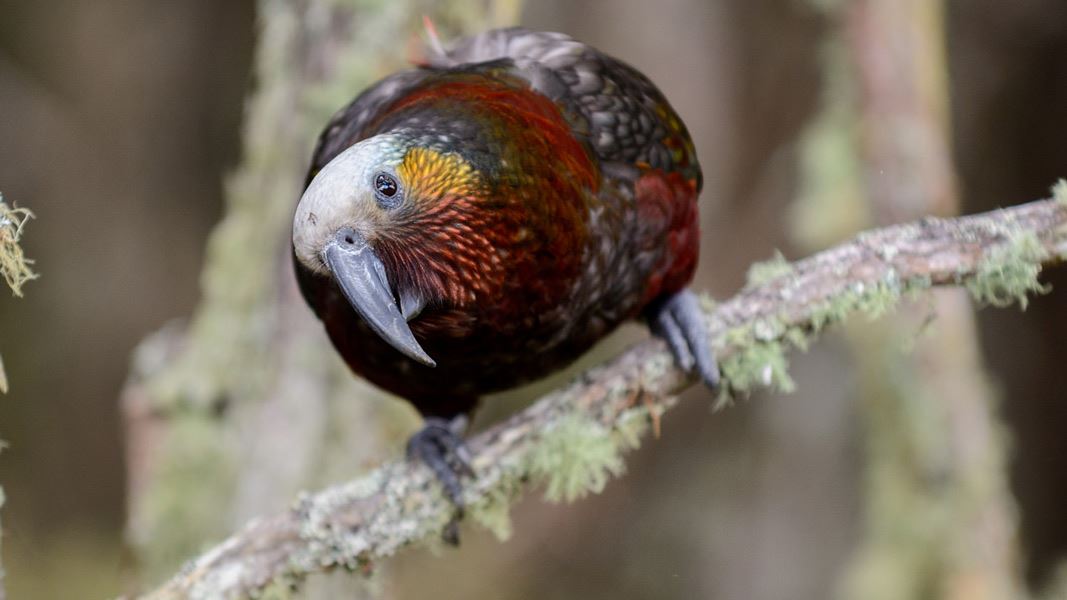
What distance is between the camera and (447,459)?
275cm

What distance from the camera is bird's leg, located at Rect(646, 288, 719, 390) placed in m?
2.64

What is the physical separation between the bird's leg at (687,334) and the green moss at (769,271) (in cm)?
17

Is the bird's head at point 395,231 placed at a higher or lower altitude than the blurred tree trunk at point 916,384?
higher

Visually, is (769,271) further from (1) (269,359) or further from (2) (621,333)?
(2) (621,333)

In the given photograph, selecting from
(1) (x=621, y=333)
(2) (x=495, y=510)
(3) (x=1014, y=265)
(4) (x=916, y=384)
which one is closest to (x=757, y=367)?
(3) (x=1014, y=265)

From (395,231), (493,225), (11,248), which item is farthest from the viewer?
(493,225)

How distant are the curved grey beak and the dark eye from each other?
0.08 metres

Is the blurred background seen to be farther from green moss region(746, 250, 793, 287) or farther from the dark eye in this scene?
the dark eye

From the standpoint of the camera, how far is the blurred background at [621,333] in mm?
3793

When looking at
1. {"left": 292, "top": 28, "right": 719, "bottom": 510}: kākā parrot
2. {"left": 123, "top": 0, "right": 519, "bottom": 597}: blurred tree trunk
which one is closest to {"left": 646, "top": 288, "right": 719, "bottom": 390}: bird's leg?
{"left": 292, "top": 28, "right": 719, "bottom": 510}: kākā parrot

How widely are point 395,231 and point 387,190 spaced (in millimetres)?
83

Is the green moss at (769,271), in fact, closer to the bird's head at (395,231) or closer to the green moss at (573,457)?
the green moss at (573,457)

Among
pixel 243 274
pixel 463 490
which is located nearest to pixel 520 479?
pixel 463 490

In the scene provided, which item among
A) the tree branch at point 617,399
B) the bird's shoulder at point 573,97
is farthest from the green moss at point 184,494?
the bird's shoulder at point 573,97
